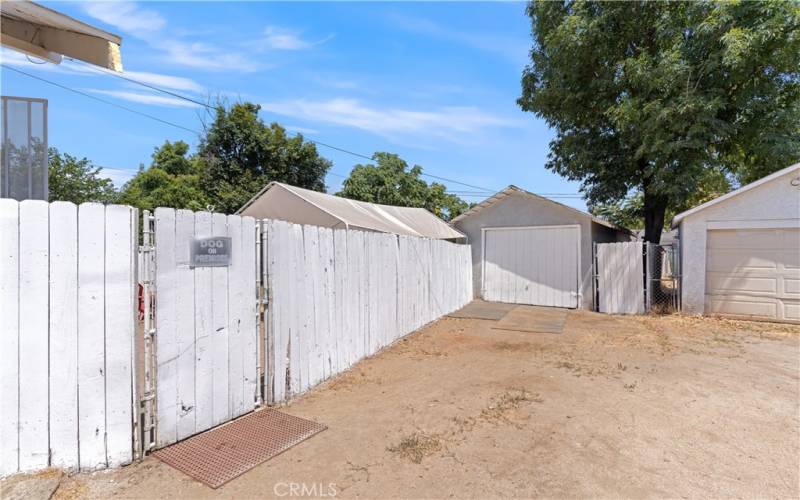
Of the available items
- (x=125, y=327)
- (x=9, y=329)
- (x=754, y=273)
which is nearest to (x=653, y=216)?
(x=754, y=273)

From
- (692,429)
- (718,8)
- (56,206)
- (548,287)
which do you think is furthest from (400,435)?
(718,8)

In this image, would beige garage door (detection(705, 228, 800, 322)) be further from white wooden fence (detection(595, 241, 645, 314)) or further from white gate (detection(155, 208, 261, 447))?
white gate (detection(155, 208, 261, 447))

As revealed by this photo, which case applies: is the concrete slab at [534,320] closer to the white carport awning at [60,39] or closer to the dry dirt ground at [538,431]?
the dry dirt ground at [538,431]

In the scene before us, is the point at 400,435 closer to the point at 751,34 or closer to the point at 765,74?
the point at 751,34

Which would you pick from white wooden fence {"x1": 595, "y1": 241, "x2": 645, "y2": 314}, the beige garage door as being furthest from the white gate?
the beige garage door

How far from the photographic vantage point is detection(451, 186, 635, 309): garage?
39.0 ft

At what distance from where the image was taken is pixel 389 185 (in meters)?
21.9

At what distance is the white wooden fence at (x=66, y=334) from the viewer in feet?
8.63

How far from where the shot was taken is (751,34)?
9.98 m

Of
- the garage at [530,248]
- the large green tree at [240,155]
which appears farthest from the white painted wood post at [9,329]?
the large green tree at [240,155]

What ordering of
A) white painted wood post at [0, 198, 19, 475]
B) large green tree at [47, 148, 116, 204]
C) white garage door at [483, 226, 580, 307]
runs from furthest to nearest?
large green tree at [47, 148, 116, 204] < white garage door at [483, 226, 580, 307] < white painted wood post at [0, 198, 19, 475]

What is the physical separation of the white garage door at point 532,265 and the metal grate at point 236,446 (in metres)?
9.93

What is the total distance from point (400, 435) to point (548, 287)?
384 inches

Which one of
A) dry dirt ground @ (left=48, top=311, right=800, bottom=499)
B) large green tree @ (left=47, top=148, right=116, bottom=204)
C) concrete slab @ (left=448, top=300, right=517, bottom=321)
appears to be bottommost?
concrete slab @ (left=448, top=300, right=517, bottom=321)
